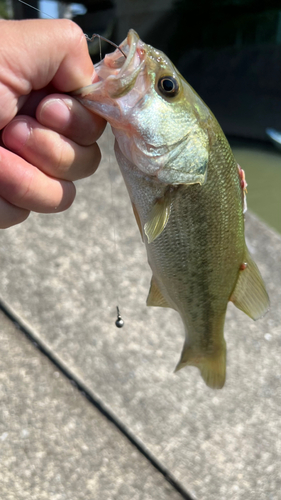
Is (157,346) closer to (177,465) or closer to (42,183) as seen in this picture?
(177,465)

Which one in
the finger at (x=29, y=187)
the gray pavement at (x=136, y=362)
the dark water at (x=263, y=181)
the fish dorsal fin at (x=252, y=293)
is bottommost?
the dark water at (x=263, y=181)

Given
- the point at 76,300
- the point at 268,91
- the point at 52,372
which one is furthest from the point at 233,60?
the point at 52,372

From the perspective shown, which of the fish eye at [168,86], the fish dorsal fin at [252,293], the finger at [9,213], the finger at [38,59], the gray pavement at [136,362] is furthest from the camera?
the gray pavement at [136,362]

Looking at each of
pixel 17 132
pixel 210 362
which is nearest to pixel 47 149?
pixel 17 132

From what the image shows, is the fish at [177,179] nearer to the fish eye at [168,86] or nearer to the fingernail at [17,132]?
the fish eye at [168,86]

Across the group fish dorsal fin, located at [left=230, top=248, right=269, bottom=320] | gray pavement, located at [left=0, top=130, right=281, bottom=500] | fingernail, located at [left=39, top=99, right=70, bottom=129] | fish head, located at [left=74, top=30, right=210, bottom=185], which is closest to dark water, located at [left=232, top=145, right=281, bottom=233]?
gray pavement, located at [left=0, top=130, right=281, bottom=500]

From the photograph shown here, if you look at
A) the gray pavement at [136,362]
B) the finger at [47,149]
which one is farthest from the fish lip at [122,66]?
the gray pavement at [136,362]

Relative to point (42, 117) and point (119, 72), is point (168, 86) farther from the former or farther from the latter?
point (42, 117)
